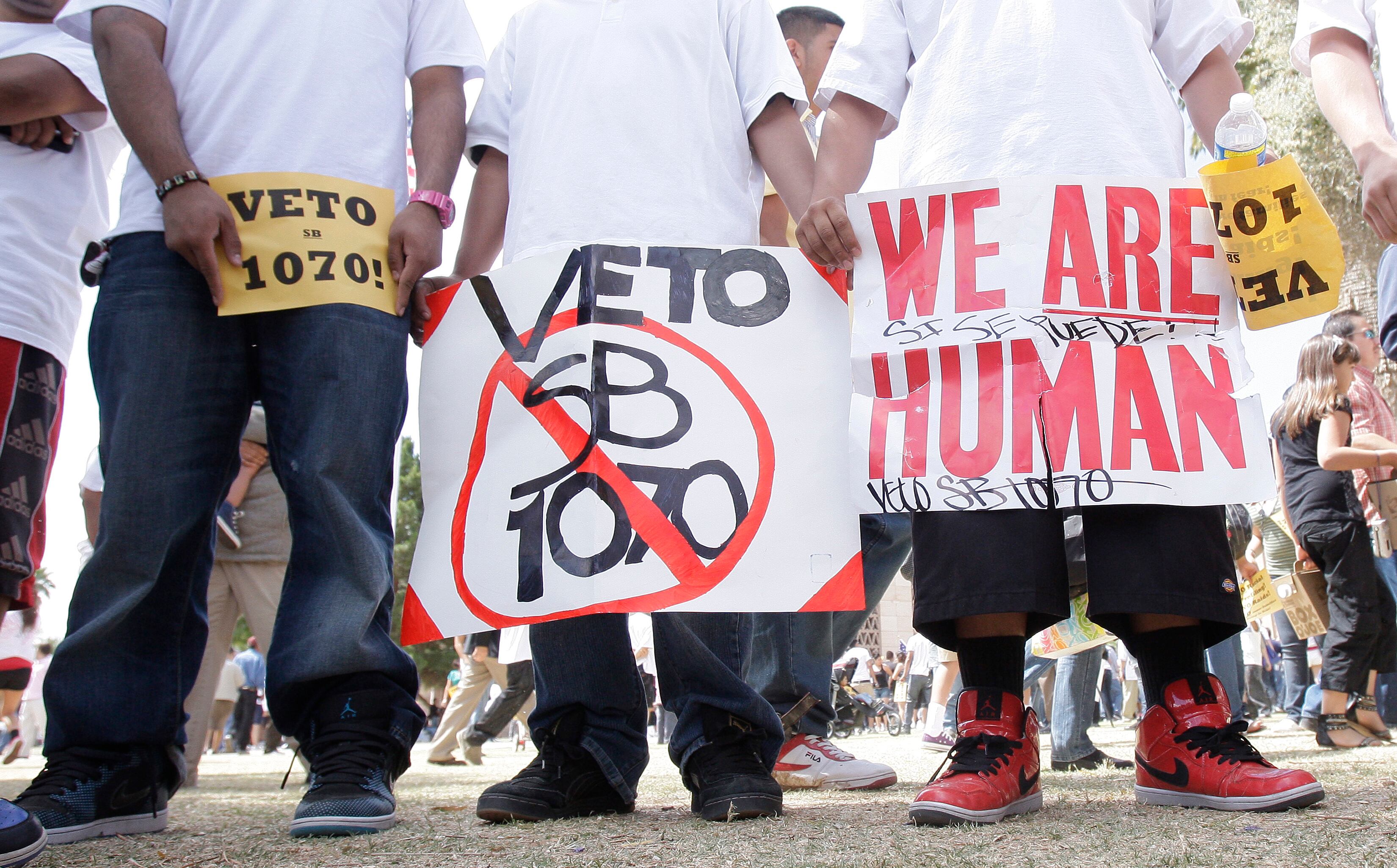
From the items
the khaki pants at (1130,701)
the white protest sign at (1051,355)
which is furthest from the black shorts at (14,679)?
the khaki pants at (1130,701)

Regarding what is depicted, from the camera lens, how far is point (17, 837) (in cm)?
140

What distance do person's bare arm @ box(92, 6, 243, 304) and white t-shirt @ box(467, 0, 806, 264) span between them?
63cm

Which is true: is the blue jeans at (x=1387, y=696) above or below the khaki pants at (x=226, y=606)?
below

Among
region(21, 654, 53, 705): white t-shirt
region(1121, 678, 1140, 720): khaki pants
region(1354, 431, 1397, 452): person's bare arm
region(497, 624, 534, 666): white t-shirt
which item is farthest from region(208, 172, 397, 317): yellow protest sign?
region(1121, 678, 1140, 720): khaki pants

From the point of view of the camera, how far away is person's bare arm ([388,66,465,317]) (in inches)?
88.2

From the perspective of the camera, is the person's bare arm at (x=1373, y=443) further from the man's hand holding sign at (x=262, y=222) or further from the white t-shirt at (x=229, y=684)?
the white t-shirt at (x=229, y=684)

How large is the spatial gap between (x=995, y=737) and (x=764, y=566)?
0.51 metres

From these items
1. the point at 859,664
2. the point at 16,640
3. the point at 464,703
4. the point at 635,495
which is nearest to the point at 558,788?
the point at 635,495

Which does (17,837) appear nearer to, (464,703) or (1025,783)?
(1025,783)

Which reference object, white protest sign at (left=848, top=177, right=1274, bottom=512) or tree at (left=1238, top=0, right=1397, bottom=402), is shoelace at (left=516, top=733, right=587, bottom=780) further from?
tree at (left=1238, top=0, right=1397, bottom=402)

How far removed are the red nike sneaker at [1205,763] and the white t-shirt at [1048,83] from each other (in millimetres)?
1007

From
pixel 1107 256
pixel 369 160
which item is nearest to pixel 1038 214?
pixel 1107 256

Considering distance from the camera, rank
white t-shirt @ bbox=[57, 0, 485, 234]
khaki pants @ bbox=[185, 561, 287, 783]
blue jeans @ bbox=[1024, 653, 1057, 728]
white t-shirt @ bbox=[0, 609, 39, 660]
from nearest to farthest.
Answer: white t-shirt @ bbox=[57, 0, 485, 234] → khaki pants @ bbox=[185, 561, 287, 783] → blue jeans @ bbox=[1024, 653, 1057, 728] → white t-shirt @ bbox=[0, 609, 39, 660]

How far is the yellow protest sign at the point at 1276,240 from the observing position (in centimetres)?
193
